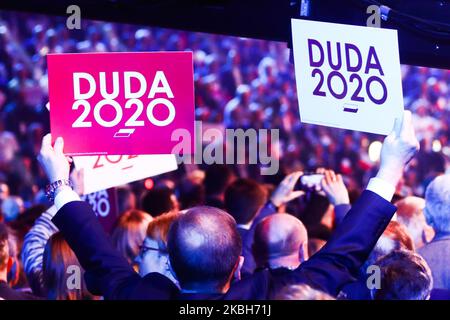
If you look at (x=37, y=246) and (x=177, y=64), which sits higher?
(x=177, y=64)

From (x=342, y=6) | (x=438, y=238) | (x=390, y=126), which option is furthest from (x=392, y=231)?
(x=342, y=6)

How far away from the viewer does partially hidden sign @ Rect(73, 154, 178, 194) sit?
15.7 ft

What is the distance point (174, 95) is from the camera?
4281mm

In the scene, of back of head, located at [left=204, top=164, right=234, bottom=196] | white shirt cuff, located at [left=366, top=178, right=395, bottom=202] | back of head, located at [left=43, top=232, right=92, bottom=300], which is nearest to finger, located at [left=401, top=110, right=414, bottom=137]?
white shirt cuff, located at [left=366, top=178, right=395, bottom=202]

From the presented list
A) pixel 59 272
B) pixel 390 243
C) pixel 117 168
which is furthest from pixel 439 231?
pixel 59 272

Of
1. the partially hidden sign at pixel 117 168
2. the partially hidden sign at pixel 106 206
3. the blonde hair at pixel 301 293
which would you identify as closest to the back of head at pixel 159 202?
the partially hidden sign at pixel 106 206

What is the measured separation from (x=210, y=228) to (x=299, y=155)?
11945 mm

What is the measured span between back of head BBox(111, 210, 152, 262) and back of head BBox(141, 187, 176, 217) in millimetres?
1075

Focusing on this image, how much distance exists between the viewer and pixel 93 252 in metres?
3.47

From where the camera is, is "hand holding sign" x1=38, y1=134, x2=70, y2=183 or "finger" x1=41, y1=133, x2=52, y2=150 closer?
"hand holding sign" x1=38, y1=134, x2=70, y2=183

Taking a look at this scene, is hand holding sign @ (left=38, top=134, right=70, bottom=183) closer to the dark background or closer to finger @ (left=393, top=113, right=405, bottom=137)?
the dark background

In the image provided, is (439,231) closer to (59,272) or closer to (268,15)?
(268,15)

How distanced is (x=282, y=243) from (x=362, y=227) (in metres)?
1.46

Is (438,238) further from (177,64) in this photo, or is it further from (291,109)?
(291,109)
